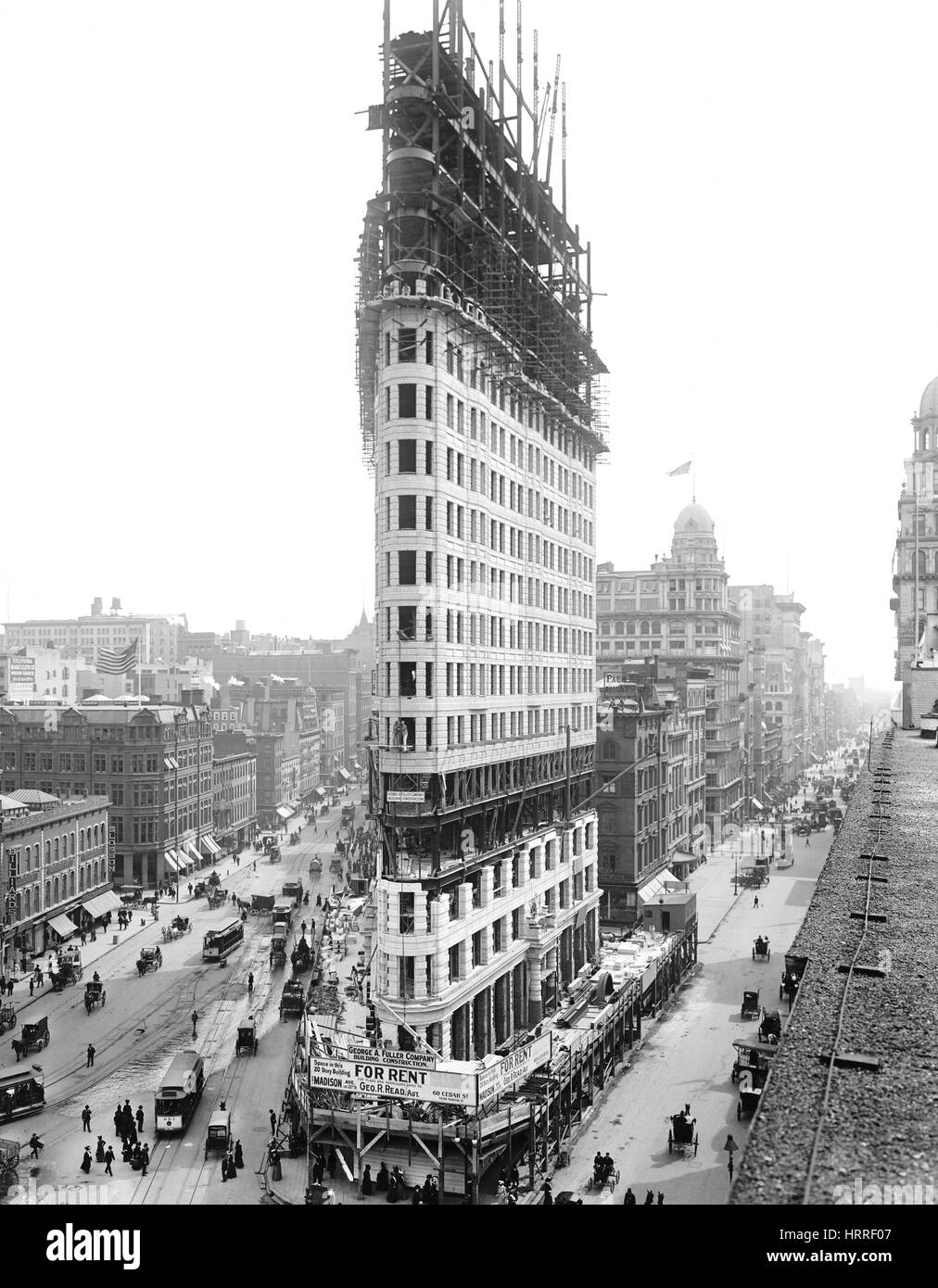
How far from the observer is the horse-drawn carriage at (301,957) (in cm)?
6569

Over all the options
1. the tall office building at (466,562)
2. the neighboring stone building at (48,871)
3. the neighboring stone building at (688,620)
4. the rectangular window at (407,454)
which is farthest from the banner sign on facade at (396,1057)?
the neighboring stone building at (688,620)

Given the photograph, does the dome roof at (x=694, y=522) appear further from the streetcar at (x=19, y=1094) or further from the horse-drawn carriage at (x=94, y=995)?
the streetcar at (x=19, y=1094)

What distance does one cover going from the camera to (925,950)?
22.5 meters

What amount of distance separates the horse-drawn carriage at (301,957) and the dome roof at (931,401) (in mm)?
77180

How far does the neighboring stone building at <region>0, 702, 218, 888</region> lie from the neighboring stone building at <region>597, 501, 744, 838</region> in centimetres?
6531

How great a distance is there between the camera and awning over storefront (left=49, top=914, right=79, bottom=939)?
7518 centimetres

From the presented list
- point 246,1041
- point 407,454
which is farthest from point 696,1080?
point 407,454

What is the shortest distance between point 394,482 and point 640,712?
4393 centimetres

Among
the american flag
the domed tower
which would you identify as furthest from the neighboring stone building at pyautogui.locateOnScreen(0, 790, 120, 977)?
the domed tower

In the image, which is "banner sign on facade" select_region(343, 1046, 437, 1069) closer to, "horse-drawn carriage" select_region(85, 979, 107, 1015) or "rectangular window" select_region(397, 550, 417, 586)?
"rectangular window" select_region(397, 550, 417, 586)

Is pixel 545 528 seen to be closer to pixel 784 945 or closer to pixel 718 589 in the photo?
pixel 784 945

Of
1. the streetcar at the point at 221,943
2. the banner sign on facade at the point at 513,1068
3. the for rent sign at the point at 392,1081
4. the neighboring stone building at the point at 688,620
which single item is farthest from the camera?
the neighboring stone building at the point at 688,620
